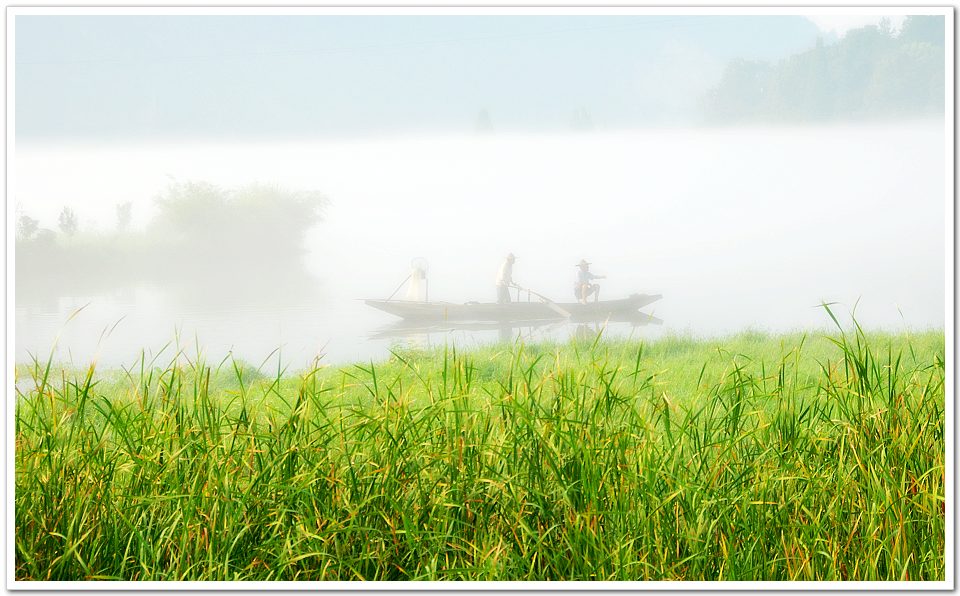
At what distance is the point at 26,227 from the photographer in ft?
9.65

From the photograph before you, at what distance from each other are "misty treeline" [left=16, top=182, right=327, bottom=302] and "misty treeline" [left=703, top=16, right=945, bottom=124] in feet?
5.86

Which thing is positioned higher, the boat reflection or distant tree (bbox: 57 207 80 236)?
distant tree (bbox: 57 207 80 236)

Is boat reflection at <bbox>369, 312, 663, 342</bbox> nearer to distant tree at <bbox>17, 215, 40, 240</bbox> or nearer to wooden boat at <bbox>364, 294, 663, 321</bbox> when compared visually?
wooden boat at <bbox>364, 294, 663, 321</bbox>

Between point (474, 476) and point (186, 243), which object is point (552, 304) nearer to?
point (474, 476)

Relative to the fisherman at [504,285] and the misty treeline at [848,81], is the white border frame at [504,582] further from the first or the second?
the fisherman at [504,285]

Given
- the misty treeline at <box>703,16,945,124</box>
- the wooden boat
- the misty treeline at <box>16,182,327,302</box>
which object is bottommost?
the wooden boat

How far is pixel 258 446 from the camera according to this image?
8.91 feet

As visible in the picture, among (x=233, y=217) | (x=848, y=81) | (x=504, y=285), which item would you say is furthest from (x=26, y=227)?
(x=848, y=81)

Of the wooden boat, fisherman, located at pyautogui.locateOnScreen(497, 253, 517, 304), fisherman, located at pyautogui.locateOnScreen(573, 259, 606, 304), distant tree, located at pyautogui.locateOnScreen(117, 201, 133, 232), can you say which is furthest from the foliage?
fisherman, located at pyautogui.locateOnScreen(573, 259, 606, 304)

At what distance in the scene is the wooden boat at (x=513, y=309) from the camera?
2.94 m

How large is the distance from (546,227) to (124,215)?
1719 mm

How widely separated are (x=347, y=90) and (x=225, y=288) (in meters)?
0.96

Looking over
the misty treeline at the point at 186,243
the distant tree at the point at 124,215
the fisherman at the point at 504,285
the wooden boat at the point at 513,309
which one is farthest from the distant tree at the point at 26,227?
the fisherman at the point at 504,285

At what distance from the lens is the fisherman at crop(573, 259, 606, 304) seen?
3.01 m
